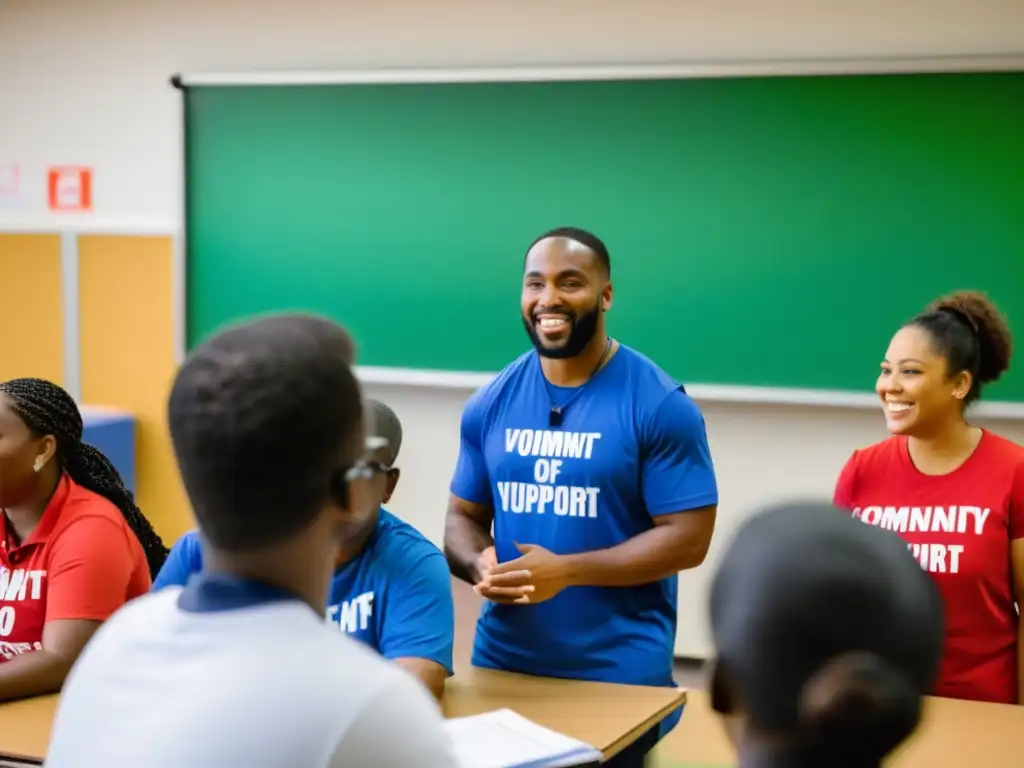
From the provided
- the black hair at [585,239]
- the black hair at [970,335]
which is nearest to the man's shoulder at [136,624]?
the black hair at [585,239]

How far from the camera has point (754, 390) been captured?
4.50m

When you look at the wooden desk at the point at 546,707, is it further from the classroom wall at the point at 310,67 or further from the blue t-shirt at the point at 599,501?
the classroom wall at the point at 310,67

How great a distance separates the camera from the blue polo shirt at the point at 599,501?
8.05 feet

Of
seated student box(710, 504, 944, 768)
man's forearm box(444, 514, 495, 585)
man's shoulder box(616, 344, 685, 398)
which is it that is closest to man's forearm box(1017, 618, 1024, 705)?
man's shoulder box(616, 344, 685, 398)

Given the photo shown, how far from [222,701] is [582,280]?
1844mm

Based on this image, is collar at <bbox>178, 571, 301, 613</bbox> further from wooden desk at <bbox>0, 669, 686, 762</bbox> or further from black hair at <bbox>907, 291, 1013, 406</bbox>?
black hair at <bbox>907, 291, 1013, 406</bbox>

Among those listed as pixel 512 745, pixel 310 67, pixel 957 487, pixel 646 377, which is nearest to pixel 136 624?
pixel 512 745

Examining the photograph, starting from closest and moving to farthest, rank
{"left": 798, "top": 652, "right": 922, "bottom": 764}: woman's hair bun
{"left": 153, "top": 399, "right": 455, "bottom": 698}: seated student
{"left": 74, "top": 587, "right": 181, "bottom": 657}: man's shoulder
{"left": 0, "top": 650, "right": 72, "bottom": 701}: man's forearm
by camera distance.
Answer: {"left": 798, "top": 652, "right": 922, "bottom": 764}: woman's hair bun, {"left": 74, "top": 587, "right": 181, "bottom": 657}: man's shoulder, {"left": 153, "top": 399, "right": 455, "bottom": 698}: seated student, {"left": 0, "top": 650, "right": 72, "bottom": 701}: man's forearm

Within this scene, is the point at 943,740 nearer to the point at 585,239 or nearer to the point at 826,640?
the point at 585,239

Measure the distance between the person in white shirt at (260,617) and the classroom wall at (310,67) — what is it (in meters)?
3.08

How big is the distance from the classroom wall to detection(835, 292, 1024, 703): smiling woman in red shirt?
1.44m

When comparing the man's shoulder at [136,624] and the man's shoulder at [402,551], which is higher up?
the man's shoulder at [136,624]

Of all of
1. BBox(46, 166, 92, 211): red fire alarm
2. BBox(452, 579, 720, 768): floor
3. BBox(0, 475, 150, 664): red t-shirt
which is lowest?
BBox(452, 579, 720, 768): floor

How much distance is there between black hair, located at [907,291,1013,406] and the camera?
8.71 ft
